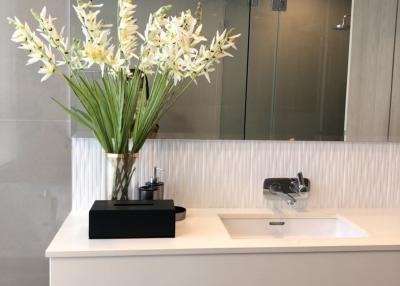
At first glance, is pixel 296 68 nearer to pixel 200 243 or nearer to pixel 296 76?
pixel 296 76

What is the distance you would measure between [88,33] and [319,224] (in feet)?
3.46

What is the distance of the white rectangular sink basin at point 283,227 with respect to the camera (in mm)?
1632

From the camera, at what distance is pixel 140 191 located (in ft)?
5.02

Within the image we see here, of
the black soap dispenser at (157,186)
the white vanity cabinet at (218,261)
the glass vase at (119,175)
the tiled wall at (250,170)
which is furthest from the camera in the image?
the tiled wall at (250,170)

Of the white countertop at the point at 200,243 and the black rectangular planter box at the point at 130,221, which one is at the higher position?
the black rectangular planter box at the point at 130,221

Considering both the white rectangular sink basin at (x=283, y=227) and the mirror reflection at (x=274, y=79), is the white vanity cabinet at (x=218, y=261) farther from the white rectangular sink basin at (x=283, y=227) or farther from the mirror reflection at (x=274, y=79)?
the mirror reflection at (x=274, y=79)

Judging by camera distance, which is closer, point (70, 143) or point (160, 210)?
point (160, 210)

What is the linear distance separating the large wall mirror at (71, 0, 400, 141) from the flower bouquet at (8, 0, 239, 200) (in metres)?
0.23

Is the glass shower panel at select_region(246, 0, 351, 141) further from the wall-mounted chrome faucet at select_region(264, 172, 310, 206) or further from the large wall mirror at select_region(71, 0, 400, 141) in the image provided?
the wall-mounted chrome faucet at select_region(264, 172, 310, 206)

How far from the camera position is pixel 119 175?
4.75ft

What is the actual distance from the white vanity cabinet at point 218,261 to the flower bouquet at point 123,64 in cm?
26

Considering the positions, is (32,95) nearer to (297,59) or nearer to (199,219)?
(199,219)

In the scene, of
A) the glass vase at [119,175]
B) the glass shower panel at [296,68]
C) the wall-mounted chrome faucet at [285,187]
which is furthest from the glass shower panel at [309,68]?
the glass vase at [119,175]

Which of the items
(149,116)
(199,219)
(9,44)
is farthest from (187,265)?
(9,44)
